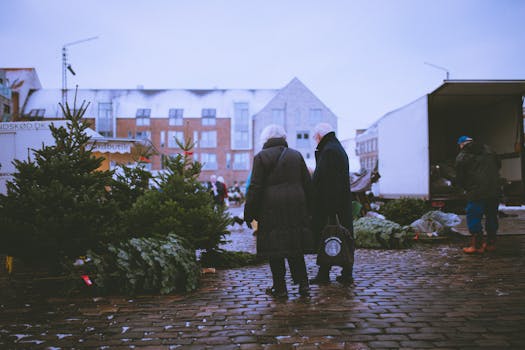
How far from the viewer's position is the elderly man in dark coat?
16.3 ft

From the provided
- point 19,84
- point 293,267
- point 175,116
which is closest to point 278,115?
point 175,116

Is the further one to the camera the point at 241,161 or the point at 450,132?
the point at 241,161

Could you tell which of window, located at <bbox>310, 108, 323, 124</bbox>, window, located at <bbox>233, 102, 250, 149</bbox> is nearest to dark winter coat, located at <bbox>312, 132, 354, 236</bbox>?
window, located at <bbox>310, 108, 323, 124</bbox>

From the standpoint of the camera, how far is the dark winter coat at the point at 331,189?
4.97 m

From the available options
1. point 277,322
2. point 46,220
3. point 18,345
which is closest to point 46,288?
Answer: point 46,220

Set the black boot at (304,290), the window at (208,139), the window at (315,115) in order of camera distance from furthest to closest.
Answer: the window at (208,139)
the window at (315,115)
the black boot at (304,290)

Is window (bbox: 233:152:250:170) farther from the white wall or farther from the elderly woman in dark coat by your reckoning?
the elderly woman in dark coat

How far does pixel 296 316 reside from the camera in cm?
376

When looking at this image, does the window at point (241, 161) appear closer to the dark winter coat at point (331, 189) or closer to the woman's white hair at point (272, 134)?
the dark winter coat at point (331, 189)

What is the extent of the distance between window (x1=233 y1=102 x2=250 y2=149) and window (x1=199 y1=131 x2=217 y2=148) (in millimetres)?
2759

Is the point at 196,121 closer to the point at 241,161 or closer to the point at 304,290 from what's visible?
the point at 241,161

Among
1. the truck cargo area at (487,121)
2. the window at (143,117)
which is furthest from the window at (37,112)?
the truck cargo area at (487,121)

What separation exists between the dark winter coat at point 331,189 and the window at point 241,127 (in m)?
51.2

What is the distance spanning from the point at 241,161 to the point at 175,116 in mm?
10842
